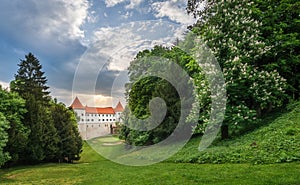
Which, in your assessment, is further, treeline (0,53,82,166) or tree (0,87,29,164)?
treeline (0,53,82,166)

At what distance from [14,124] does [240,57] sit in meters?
21.1

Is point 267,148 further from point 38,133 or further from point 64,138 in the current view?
point 64,138

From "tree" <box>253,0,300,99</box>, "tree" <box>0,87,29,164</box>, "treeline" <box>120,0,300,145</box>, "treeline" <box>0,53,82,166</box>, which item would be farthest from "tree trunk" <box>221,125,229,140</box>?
"tree" <box>0,87,29,164</box>

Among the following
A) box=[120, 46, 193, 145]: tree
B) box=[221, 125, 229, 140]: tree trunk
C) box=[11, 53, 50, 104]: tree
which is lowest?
box=[221, 125, 229, 140]: tree trunk

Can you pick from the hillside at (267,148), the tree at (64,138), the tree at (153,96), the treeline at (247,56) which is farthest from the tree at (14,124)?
the treeline at (247,56)

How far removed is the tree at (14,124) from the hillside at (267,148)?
16.0 m

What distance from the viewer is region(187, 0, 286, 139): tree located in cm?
1585

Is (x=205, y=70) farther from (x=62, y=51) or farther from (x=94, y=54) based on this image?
(x=62, y=51)

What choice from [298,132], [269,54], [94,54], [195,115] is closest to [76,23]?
[94,54]

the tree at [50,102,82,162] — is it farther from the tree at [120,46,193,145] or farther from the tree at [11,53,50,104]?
the tree at [11,53,50,104]

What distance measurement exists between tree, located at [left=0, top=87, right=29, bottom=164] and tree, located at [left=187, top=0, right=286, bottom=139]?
18954mm

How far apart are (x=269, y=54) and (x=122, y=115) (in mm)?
17639

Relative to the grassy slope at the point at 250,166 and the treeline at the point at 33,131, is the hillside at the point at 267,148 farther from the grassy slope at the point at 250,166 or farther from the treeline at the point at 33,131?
the treeline at the point at 33,131

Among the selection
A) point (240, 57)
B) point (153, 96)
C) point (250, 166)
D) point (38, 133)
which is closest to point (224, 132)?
point (240, 57)
